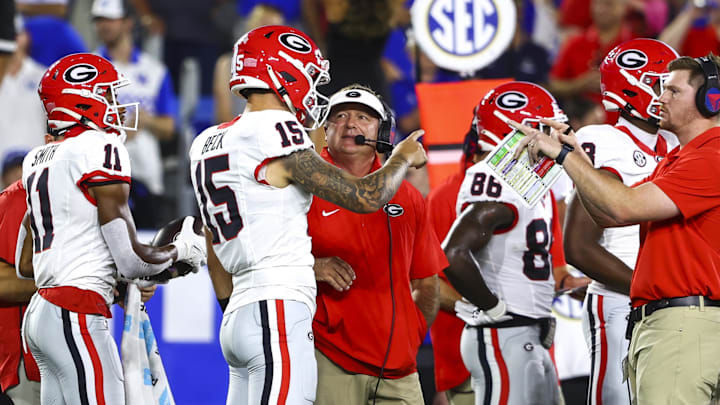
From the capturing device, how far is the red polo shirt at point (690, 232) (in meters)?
4.53

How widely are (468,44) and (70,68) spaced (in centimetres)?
356

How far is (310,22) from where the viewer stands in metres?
10.4

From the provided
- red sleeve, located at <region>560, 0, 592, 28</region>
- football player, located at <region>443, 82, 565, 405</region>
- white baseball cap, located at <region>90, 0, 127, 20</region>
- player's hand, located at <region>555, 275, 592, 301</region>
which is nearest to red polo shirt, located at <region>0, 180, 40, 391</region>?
football player, located at <region>443, 82, 565, 405</region>

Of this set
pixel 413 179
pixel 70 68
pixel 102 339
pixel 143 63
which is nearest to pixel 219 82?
pixel 143 63

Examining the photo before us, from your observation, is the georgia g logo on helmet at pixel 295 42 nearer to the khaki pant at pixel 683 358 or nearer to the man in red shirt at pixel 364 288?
the man in red shirt at pixel 364 288

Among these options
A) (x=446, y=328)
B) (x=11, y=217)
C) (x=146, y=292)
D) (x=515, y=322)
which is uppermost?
(x=11, y=217)

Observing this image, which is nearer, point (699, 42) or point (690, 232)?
point (690, 232)

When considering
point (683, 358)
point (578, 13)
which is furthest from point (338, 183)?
point (578, 13)

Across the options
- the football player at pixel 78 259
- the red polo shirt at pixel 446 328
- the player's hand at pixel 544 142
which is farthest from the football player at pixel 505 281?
the football player at pixel 78 259

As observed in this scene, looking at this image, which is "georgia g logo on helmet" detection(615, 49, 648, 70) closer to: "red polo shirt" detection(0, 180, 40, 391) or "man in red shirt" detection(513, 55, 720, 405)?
"man in red shirt" detection(513, 55, 720, 405)

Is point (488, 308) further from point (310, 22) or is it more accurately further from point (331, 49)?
point (310, 22)

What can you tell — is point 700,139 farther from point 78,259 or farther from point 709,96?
point 78,259

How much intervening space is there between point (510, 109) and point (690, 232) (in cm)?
173

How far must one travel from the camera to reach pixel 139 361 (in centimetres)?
531
